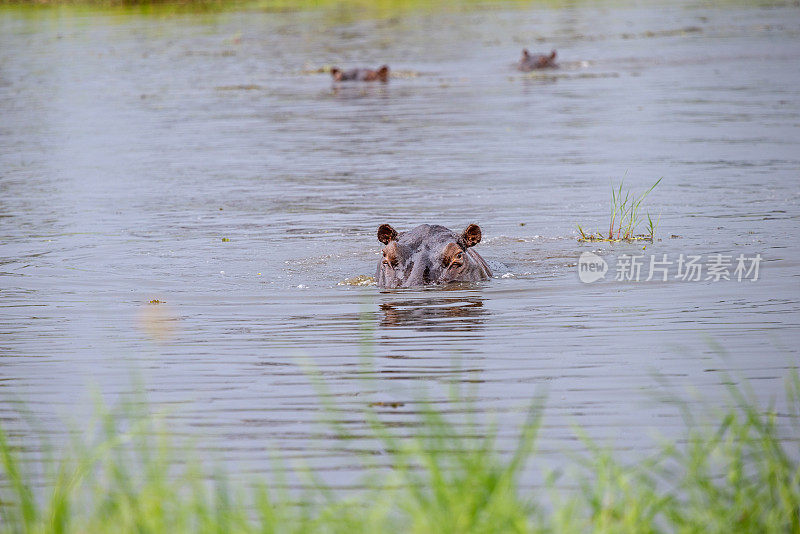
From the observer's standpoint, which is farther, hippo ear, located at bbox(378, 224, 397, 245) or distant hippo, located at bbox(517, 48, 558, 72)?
distant hippo, located at bbox(517, 48, 558, 72)

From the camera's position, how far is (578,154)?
18.5 metres

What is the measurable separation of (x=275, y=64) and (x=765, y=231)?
83.2 feet

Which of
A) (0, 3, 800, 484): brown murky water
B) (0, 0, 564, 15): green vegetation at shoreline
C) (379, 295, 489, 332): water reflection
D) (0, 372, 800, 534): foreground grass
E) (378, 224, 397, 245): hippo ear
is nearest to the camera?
(0, 372, 800, 534): foreground grass

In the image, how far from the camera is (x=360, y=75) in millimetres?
30453

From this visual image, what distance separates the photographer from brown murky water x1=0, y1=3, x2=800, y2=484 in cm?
651

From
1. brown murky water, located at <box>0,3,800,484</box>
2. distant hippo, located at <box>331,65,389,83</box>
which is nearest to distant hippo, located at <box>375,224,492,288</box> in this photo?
brown murky water, located at <box>0,3,800,484</box>

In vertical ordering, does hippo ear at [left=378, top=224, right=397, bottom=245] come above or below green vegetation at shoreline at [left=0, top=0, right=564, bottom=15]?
below

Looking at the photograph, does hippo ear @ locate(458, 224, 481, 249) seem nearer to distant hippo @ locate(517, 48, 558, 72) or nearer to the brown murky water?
the brown murky water

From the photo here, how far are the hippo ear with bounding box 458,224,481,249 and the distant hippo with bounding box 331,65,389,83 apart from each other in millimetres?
20506

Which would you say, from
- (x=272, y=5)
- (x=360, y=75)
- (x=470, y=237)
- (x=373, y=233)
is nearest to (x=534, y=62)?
(x=360, y=75)

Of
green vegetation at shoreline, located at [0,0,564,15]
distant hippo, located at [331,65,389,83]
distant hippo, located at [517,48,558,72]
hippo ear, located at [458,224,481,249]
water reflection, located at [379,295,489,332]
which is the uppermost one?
green vegetation at shoreline, located at [0,0,564,15]

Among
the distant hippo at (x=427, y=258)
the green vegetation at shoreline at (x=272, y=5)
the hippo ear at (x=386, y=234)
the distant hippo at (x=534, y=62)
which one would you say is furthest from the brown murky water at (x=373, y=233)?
the green vegetation at shoreline at (x=272, y=5)

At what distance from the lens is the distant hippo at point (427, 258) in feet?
31.8

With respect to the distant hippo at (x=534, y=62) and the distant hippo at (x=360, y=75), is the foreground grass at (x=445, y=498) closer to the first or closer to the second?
the distant hippo at (x=360, y=75)
